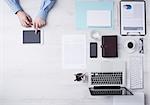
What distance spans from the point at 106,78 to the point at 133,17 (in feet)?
1.50

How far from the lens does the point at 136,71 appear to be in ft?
6.33

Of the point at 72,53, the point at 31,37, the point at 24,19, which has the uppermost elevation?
the point at 24,19

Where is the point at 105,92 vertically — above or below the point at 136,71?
below

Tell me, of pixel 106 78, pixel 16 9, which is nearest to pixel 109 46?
pixel 106 78

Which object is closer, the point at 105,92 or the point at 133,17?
the point at 105,92

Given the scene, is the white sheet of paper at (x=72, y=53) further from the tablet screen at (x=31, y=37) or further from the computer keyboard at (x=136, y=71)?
the computer keyboard at (x=136, y=71)

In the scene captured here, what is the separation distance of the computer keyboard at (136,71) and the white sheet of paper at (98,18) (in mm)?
304

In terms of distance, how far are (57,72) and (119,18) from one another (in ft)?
1.85

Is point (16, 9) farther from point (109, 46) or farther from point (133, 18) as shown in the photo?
point (133, 18)

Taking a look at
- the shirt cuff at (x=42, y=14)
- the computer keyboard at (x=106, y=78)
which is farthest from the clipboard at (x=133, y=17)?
the shirt cuff at (x=42, y=14)

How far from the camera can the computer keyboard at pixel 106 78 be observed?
1910 mm

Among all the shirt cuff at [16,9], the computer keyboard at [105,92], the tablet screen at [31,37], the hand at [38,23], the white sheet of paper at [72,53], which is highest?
the shirt cuff at [16,9]

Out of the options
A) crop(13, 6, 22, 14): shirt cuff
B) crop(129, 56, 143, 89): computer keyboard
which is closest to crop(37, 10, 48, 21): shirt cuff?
crop(13, 6, 22, 14): shirt cuff

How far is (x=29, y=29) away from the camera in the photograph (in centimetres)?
194
